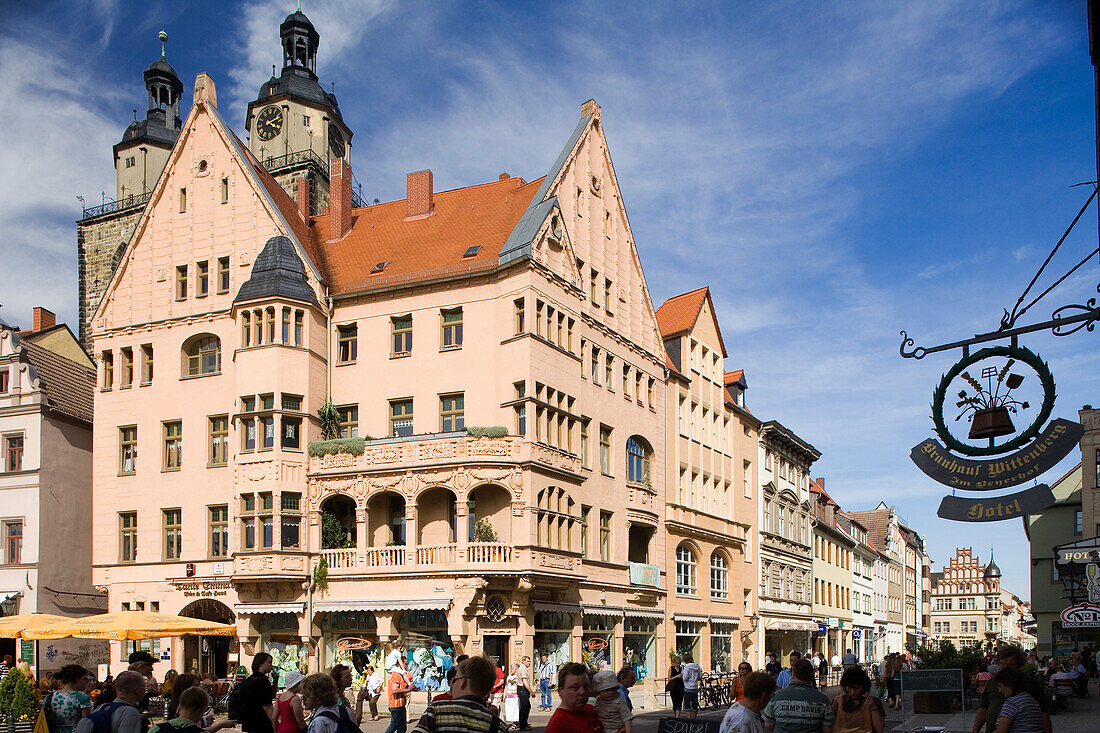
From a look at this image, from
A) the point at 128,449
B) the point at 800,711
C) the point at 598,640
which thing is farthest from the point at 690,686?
the point at 128,449

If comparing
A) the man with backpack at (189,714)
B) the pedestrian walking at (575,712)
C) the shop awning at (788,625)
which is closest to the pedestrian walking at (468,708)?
the pedestrian walking at (575,712)

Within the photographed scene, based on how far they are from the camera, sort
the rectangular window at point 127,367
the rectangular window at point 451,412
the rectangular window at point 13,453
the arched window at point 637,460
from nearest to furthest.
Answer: the rectangular window at point 451,412 < the rectangular window at point 127,367 < the rectangular window at point 13,453 < the arched window at point 637,460

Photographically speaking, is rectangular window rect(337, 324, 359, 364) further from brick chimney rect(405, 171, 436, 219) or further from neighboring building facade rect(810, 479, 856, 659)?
neighboring building facade rect(810, 479, 856, 659)

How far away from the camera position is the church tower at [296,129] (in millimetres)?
61688

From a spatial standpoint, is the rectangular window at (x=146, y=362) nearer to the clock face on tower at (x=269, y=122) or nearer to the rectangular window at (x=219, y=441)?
the rectangular window at (x=219, y=441)

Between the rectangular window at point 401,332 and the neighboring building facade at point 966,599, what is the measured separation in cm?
13559

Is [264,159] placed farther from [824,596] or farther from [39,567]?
[824,596]

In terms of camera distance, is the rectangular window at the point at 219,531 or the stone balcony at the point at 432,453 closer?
the stone balcony at the point at 432,453

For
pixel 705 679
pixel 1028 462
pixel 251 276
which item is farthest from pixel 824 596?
pixel 1028 462

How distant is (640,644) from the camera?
43.8 meters

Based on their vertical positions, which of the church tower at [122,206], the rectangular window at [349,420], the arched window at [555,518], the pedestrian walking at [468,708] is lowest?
the pedestrian walking at [468,708]

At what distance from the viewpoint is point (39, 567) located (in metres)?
40.6

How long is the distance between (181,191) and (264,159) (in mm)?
22653

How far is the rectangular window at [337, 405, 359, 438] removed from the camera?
3881cm
